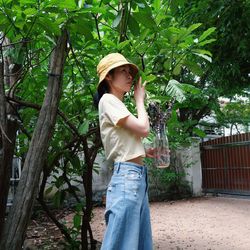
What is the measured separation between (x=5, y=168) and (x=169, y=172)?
24.8 ft

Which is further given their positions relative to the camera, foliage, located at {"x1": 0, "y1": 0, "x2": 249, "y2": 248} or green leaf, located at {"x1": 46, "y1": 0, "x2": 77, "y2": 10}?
foliage, located at {"x1": 0, "y1": 0, "x2": 249, "y2": 248}

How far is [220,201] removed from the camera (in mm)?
9172

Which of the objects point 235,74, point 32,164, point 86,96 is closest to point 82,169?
point 86,96

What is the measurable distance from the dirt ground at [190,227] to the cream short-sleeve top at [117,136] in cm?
230

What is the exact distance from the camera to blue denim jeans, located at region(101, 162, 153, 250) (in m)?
1.68

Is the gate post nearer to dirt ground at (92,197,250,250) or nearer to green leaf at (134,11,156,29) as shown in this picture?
dirt ground at (92,197,250,250)

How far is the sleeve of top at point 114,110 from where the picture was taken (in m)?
1.73

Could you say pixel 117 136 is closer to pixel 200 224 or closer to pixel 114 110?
pixel 114 110

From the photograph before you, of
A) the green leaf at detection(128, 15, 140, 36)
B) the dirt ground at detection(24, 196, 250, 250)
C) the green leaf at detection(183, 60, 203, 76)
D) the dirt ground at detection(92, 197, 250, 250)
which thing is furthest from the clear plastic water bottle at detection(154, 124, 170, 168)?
the dirt ground at detection(92, 197, 250, 250)

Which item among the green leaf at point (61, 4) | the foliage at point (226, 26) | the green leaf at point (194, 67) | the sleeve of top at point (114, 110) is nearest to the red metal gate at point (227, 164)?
the foliage at point (226, 26)

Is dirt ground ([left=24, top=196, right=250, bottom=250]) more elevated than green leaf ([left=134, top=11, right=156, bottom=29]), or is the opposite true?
green leaf ([left=134, top=11, right=156, bottom=29])

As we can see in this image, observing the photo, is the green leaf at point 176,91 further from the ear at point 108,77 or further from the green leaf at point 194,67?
the ear at point 108,77

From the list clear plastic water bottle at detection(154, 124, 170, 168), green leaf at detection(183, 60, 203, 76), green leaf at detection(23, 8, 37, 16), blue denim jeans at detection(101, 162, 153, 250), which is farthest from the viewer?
green leaf at detection(183, 60, 203, 76)

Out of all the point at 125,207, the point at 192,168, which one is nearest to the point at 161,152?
the point at 125,207
